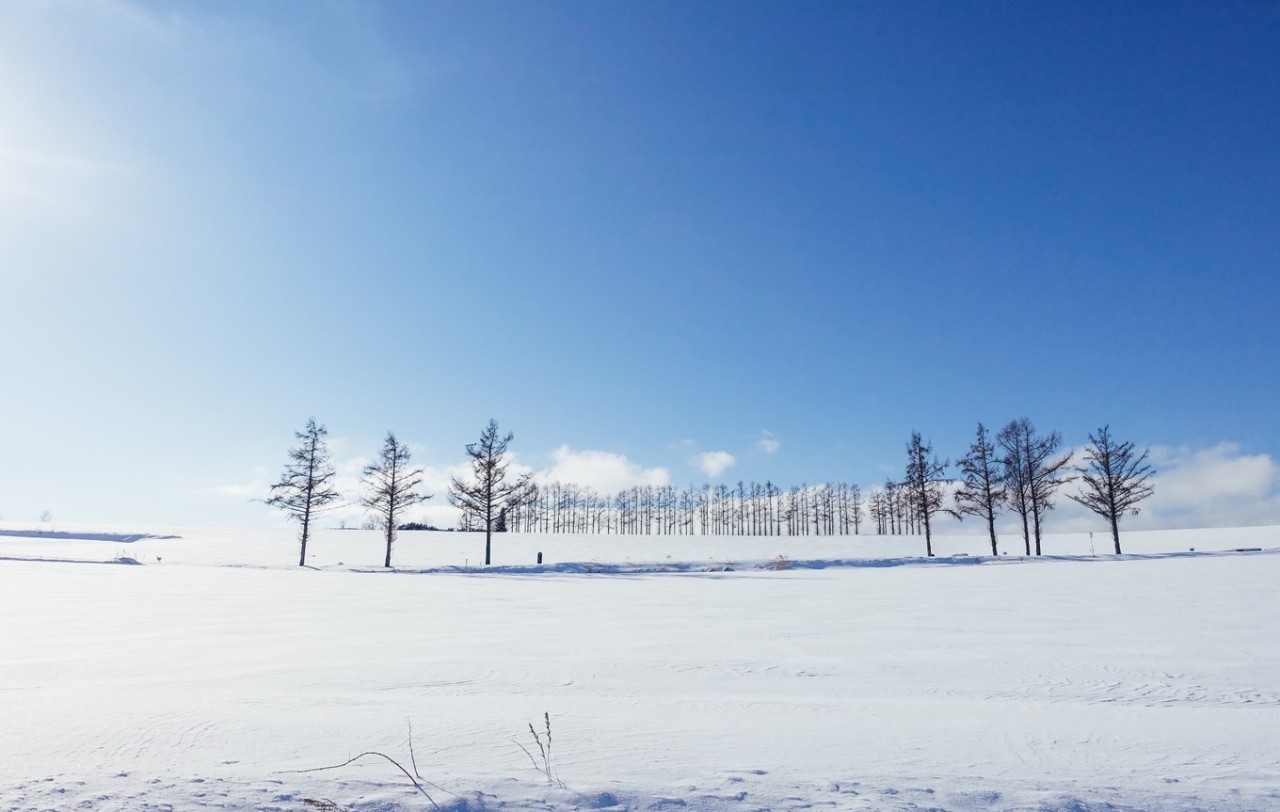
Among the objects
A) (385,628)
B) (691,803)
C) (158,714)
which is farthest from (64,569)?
(691,803)

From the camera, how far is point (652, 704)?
5.00 metres

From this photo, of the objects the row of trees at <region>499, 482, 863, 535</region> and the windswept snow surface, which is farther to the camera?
the row of trees at <region>499, 482, 863, 535</region>

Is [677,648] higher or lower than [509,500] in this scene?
lower

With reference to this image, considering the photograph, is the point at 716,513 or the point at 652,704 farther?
the point at 716,513

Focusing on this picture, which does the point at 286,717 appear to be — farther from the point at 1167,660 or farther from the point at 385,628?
the point at 1167,660

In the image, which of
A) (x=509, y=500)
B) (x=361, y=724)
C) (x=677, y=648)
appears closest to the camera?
(x=361, y=724)

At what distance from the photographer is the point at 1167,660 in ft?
22.5

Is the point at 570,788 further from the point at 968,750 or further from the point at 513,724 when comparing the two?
the point at 968,750

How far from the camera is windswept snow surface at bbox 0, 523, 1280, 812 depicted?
3166 millimetres

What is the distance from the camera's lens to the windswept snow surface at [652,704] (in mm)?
3166

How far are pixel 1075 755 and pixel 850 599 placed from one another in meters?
10.4

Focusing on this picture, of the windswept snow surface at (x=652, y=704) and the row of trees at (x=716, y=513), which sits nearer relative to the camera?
the windswept snow surface at (x=652, y=704)

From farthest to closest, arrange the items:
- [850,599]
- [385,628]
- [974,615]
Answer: [850,599] < [974,615] < [385,628]

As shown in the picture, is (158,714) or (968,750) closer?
(968,750)
